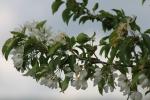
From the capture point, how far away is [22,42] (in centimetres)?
618

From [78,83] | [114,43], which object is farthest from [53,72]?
[114,43]

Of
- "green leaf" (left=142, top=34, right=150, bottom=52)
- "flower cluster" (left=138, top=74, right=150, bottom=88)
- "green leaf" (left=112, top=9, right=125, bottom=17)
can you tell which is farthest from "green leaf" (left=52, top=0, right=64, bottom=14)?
"flower cluster" (left=138, top=74, right=150, bottom=88)

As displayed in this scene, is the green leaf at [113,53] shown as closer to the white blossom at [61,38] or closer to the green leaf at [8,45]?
the white blossom at [61,38]

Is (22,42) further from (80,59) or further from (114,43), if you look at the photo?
(114,43)

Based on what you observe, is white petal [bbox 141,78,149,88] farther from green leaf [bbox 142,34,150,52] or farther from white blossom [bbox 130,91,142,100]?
green leaf [bbox 142,34,150,52]

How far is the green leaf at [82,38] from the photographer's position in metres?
6.00

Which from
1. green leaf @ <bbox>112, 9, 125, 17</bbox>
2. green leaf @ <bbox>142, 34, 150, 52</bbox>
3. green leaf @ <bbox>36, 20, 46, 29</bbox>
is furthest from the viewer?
green leaf @ <bbox>112, 9, 125, 17</bbox>

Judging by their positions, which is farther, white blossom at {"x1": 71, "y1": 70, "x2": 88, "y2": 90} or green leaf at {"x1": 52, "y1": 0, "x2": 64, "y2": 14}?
green leaf at {"x1": 52, "y1": 0, "x2": 64, "y2": 14}

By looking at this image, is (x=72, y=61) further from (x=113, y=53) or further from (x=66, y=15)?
(x=66, y=15)

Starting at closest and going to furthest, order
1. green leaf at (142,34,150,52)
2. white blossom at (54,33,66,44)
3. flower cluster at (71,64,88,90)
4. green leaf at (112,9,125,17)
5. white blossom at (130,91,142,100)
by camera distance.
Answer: green leaf at (142,34,150,52) → white blossom at (130,91,142,100) → white blossom at (54,33,66,44) → flower cluster at (71,64,88,90) → green leaf at (112,9,125,17)

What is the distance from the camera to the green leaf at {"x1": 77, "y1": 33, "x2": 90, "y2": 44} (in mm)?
6004

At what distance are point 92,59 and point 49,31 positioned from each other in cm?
60

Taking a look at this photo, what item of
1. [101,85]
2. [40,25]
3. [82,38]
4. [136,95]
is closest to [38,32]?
[40,25]

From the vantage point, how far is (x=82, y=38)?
19.7ft
